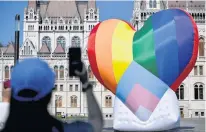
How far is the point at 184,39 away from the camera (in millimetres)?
11656

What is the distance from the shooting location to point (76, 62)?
2254mm

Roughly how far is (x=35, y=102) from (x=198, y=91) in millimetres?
46218

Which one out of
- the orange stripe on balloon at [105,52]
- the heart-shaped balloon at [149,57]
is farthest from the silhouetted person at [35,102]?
the orange stripe on balloon at [105,52]

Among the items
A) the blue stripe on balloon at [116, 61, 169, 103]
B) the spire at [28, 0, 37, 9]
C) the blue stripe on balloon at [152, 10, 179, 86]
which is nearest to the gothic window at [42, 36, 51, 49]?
the spire at [28, 0, 37, 9]

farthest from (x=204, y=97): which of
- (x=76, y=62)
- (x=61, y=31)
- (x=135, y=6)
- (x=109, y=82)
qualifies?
(x=76, y=62)

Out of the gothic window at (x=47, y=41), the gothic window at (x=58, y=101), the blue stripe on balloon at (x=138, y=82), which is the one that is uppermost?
the gothic window at (x=47, y=41)

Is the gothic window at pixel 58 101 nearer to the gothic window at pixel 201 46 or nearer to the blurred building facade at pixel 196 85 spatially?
the blurred building facade at pixel 196 85

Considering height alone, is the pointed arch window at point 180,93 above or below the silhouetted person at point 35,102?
below

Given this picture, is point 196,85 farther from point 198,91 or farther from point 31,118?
point 31,118

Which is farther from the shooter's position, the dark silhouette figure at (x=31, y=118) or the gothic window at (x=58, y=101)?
the gothic window at (x=58, y=101)

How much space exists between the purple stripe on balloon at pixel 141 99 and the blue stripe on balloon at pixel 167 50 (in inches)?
27.3

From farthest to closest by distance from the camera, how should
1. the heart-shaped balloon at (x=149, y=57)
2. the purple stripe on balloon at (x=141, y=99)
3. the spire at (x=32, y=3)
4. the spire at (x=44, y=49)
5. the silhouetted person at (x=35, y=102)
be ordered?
the spire at (x=32, y=3) → the spire at (x=44, y=49) → the heart-shaped balloon at (x=149, y=57) → the purple stripe on balloon at (x=141, y=99) → the silhouetted person at (x=35, y=102)

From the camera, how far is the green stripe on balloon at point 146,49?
39.1 ft

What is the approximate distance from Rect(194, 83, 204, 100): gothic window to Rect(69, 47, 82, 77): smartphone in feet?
150
